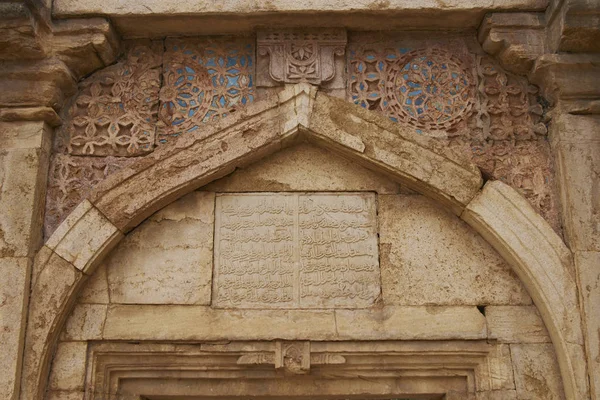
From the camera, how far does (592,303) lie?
3.39m

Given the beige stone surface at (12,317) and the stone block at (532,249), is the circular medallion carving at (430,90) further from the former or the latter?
the beige stone surface at (12,317)

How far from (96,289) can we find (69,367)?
405mm

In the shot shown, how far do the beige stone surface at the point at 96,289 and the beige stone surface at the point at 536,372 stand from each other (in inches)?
81.6

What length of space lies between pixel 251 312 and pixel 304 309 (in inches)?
10.5

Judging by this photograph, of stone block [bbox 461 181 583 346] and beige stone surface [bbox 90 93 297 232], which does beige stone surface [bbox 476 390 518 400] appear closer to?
stone block [bbox 461 181 583 346]

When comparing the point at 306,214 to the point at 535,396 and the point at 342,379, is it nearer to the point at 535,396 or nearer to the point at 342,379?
the point at 342,379

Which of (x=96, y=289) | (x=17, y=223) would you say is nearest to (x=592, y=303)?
(x=96, y=289)

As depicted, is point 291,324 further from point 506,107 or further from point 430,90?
point 506,107

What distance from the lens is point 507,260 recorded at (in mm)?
3637

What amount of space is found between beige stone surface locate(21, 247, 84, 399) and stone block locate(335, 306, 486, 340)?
1.36m

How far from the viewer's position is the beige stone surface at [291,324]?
349 cm

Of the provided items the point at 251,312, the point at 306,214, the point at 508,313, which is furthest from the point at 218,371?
the point at 508,313

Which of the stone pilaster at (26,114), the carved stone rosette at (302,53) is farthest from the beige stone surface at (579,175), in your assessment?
the stone pilaster at (26,114)

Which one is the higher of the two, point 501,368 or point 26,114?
point 26,114
